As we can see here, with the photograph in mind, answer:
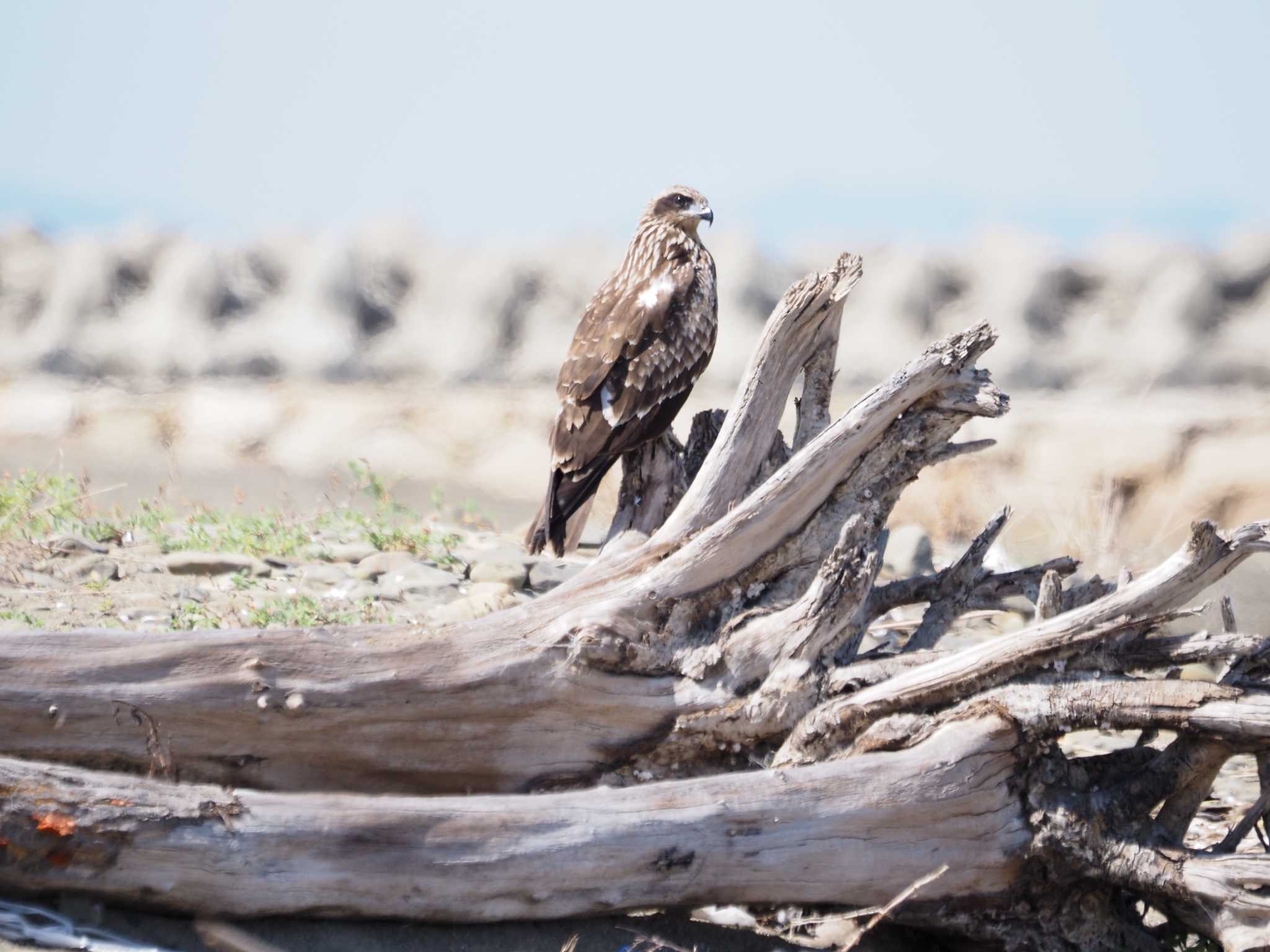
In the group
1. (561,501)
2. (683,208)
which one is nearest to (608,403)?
(561,501)

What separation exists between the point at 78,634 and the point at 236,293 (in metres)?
18.0

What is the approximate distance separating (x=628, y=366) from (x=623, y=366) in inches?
0.9

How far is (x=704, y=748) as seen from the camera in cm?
389

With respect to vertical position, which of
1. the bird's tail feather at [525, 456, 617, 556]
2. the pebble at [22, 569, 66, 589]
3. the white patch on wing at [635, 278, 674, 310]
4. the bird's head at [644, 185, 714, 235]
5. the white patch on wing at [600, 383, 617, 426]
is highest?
the bird's head at [644, 185, 714, 235]

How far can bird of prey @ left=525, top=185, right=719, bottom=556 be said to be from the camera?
5625 mm

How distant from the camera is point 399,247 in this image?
68.9ft

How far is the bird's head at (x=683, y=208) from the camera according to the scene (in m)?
6.41

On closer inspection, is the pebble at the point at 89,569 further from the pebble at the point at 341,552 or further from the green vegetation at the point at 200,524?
the pebble at the point at 341,552

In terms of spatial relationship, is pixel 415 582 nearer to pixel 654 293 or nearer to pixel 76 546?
pixel 76 546

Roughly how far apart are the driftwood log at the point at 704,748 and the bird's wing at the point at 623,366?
1.48 metres

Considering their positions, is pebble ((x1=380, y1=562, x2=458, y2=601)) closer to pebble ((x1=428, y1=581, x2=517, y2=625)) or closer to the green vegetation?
pebble ((x1=428, y1=581, x2=517, y2=625))

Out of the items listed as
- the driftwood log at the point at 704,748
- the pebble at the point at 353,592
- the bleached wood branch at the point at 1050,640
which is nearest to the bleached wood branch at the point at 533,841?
the driftwood log at the point at 704,748

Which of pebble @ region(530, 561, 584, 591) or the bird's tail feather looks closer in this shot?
the bird's tail feather

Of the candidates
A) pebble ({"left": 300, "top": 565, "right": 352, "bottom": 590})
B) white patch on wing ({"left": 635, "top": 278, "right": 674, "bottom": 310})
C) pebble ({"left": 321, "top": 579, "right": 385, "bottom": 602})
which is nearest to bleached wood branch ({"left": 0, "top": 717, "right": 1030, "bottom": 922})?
white patch on wing ({"left": 635, "top": 278, "right": 674, "bottom": 310})
